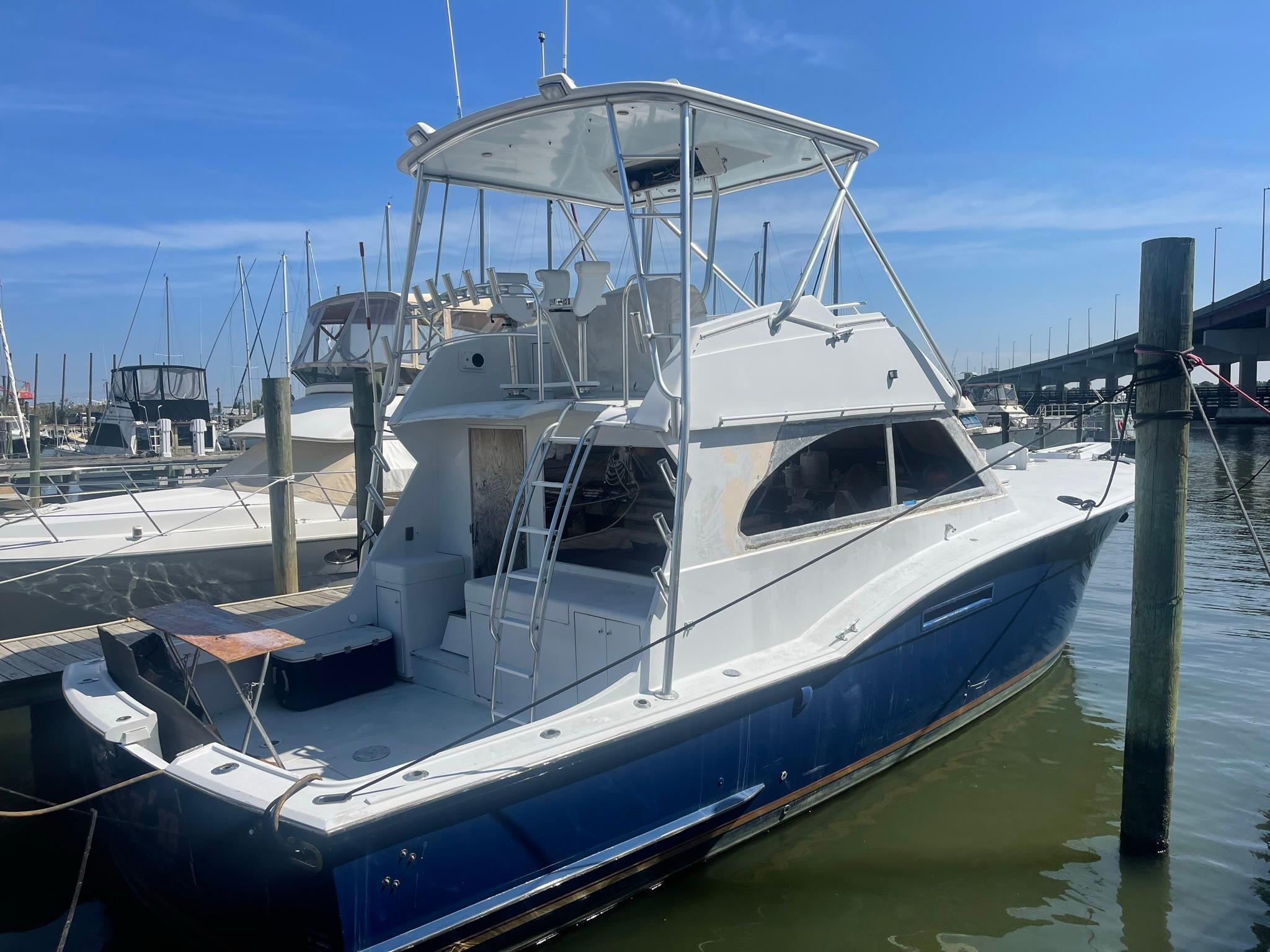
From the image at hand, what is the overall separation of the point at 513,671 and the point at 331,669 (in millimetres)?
1236

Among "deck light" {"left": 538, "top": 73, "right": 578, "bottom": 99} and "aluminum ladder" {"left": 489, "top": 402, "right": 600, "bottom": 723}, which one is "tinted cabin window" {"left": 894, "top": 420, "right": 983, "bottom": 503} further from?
"deck light" {"left": 538, "top": 73, "right": 578, "bottom": 99}

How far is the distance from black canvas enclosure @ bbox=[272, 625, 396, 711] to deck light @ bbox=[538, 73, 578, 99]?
332 cm

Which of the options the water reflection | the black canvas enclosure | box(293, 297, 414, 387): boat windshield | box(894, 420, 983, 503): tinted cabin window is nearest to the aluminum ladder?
the black canvas enclosure

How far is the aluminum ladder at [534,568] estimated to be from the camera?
4.36 meters

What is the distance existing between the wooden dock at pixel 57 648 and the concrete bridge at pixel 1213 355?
1195 centimetres

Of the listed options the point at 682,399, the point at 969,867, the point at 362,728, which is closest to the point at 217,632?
the point at 362,728

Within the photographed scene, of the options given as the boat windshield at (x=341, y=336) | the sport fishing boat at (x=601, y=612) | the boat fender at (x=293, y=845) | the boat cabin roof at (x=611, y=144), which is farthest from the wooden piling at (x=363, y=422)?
the boat windshield at (x=341, y=336)

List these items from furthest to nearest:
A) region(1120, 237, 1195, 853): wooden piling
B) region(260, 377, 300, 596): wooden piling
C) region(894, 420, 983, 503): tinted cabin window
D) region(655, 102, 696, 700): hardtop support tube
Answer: region(260, 377, 300, 596): wooden piling, region(894, 420, 983, 503): tinted cabin window, region(1120, 237, 1195, 853): wooden piling, region(655, 102, 696, 700): hardtop support tube

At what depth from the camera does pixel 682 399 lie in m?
4.21

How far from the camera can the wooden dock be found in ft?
18.7

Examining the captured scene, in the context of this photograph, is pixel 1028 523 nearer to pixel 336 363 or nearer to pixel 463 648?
pixel 463 648

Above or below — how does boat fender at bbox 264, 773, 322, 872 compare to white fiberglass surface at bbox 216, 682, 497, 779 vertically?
above

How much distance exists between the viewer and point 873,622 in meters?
4.94

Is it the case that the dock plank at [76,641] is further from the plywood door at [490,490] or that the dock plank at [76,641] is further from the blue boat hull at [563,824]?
the blue boat hull at [563,824]
